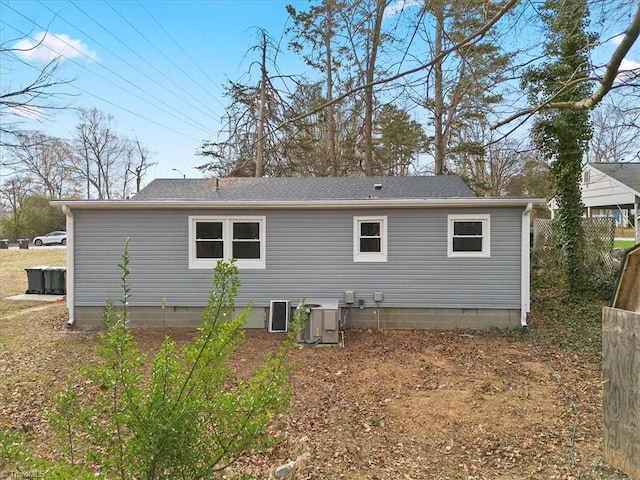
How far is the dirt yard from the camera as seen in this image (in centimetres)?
311

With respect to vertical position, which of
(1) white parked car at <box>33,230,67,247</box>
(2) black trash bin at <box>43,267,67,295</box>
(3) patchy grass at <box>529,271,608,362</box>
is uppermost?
(1) white parked car at <box>33,230,67,247</box>

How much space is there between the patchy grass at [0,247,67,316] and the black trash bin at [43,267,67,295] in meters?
0.98

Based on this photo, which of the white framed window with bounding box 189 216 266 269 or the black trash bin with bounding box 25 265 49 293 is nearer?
the white framed window with bounding box 189 216 266 269

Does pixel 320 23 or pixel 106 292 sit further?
pixel 106 292

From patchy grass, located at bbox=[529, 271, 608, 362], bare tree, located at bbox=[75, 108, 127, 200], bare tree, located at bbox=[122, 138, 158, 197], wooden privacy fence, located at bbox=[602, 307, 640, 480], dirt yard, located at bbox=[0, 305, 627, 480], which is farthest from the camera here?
bare tree, located at bbox=[122, 138, 158, 197]

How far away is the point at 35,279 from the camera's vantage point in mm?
10414

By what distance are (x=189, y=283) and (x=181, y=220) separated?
4.03ft

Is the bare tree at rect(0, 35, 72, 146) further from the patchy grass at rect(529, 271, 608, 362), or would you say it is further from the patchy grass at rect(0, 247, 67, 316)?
the patchy grass at rect(529, 271, 608, 362)

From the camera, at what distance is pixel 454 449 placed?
3322 mm

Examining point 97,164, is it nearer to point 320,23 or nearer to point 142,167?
point 142,167

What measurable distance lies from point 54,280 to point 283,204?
778cm

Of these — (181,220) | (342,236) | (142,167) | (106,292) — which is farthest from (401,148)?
(142,167)

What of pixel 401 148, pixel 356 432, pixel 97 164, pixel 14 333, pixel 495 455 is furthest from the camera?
pixel 97 164

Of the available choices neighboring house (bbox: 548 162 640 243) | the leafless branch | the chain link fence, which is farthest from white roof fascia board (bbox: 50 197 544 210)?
neighboring house (bbox: 548 162 640 243)
